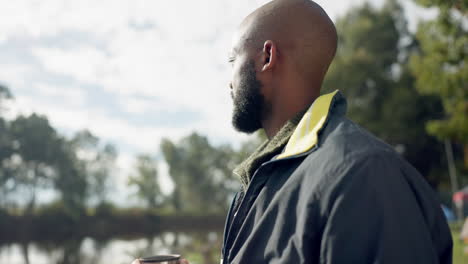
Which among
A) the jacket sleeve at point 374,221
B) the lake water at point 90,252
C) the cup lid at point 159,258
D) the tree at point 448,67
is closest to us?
the jacket sleeve at point 374,221

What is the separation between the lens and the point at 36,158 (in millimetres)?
35219

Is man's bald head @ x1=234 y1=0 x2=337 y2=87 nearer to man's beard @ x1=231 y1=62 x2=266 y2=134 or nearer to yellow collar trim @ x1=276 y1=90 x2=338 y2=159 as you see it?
man's beard @ x1=231 y1=62 x2=266 y2=134

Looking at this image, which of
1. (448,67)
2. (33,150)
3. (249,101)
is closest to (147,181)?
(33,150)

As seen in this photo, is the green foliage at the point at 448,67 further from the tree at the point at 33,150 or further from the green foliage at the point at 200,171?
the green foliage at the point at 200,171

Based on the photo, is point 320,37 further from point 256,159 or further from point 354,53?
point 354,53

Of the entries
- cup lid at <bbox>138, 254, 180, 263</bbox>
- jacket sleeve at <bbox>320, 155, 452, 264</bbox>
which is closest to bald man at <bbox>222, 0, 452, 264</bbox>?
jacket sleeve at <bbox>320, 155, 452, 264</bbox>

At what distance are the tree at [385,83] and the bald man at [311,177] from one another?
26036 mm

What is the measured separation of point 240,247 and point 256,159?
41 centimetres

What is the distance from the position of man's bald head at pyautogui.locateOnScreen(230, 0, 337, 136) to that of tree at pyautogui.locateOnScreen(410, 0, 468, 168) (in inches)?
449

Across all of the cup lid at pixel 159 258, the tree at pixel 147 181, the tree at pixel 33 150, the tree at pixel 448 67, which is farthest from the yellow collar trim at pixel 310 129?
the tree at pixel 147 181

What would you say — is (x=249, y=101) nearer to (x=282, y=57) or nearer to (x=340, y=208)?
(x=282, y=57)

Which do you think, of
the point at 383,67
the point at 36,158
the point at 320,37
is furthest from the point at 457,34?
the point at 36,158

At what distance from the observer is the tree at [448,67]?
491 inches

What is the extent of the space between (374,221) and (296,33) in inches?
37.3
